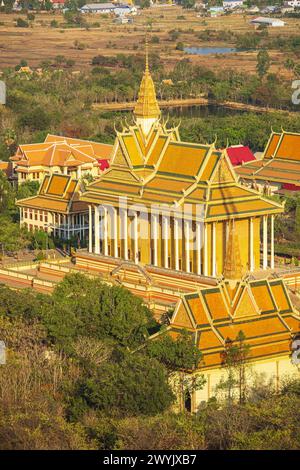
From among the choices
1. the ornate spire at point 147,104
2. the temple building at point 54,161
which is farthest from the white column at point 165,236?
the temple building at point 54,161

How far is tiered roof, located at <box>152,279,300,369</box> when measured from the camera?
1619 inches

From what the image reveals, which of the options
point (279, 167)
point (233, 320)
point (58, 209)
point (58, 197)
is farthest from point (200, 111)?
point (233, 320)

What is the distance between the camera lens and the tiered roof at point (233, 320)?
135 feet

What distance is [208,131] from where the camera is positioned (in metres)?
82.5

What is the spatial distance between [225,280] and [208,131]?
40719 millimetres

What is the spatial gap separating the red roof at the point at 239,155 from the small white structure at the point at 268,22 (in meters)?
106

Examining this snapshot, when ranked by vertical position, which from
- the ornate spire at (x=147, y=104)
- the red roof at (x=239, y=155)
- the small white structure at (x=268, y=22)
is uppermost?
the ornate spire at (x=147, y=104)

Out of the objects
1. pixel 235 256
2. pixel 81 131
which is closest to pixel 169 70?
pixel 81 131

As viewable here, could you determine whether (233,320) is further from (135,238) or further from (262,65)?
(262,65)

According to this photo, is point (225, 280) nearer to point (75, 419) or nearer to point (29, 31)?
point (75, 419)

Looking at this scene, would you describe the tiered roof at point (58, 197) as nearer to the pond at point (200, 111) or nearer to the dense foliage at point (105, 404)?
the dense foliage at point (105, 404)

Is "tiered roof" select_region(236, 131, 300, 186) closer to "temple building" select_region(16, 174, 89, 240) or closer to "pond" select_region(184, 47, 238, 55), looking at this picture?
"temple building" select_region(16, 174, 89, 240)

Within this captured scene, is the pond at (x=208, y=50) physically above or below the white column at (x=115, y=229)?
below

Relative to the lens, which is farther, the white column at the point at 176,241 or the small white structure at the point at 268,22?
the small white structure at the point at 268,22
